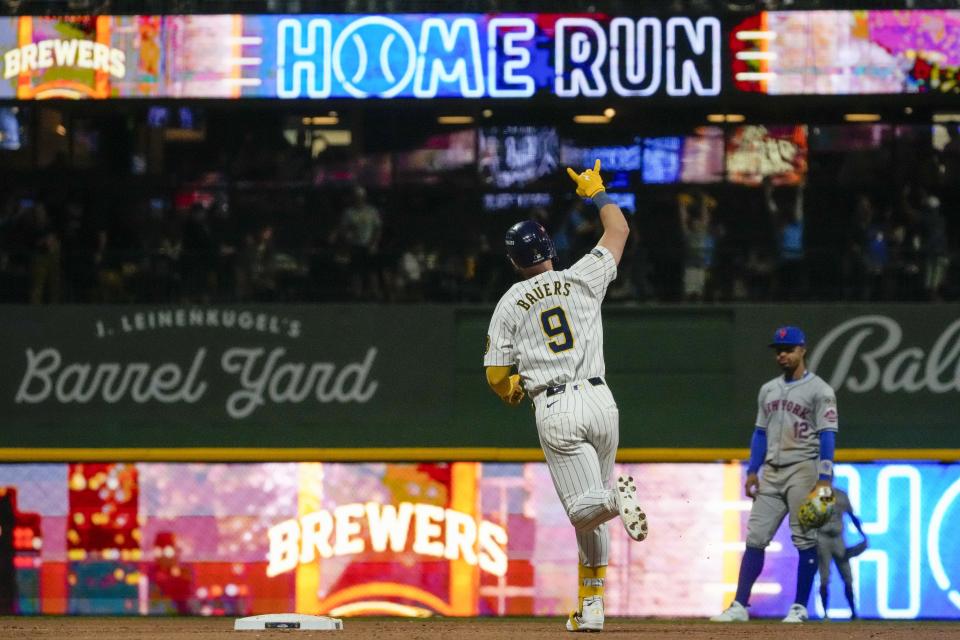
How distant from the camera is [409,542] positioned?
397 inches

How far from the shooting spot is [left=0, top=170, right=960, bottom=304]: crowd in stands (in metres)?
14.4

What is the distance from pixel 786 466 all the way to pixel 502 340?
3.00m

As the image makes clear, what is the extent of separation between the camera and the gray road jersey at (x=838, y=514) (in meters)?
9.93

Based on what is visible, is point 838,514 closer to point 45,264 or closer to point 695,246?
point 695,246

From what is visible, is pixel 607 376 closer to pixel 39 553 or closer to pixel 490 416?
pixel 490 416

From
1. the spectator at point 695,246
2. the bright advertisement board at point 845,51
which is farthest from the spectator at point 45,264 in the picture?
the bright advertisement board at point 845,51

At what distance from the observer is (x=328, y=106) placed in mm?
14703

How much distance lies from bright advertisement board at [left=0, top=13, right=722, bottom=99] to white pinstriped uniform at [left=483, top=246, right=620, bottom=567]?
7.44 m

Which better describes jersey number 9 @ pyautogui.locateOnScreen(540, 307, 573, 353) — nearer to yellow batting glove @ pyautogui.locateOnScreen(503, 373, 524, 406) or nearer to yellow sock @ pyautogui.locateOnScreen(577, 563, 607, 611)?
yellow batting glove @ pyautogui.locateOnScreen(503, 373, 524, 406)

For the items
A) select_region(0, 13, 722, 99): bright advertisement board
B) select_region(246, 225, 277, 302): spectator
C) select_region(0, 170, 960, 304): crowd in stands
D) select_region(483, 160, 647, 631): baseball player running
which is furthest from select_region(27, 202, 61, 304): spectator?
select_region(483, 160, 647, 631): baseball player running

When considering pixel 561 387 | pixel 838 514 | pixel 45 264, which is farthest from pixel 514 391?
pixel 45 264

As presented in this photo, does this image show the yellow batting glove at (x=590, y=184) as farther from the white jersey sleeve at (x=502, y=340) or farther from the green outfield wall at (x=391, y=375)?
the green outfield wall at (x=391, y=375)

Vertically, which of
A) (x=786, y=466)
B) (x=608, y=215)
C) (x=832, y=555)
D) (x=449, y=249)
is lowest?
(x=832, y=555)

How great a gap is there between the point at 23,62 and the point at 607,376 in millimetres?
5637
